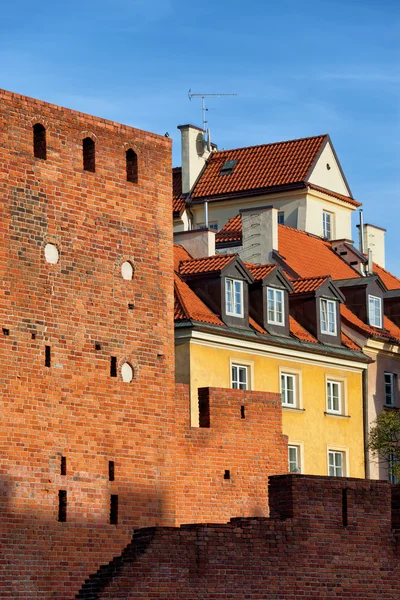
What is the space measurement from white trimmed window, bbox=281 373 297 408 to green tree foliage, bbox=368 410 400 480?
8.13 feet

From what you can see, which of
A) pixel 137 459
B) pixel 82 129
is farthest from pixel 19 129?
pixel 137 459

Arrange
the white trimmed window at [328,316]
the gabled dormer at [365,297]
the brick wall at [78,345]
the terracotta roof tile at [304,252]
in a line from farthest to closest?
the terracotta roof tile at [304,252]
the gabled dormer at [365,297]
the white trimmed window at [328,316]
the brick wall at [78,345]

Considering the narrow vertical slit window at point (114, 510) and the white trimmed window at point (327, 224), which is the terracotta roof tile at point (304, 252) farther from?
the narrow vertical slit window at point (114, 510)

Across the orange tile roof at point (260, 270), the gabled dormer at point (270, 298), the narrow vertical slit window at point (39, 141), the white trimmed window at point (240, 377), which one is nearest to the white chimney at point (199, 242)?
the orange tile roof at point (260, 270)

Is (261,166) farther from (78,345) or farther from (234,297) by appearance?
(78,345)

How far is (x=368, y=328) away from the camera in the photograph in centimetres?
5144

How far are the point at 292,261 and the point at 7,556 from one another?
23.4 meters

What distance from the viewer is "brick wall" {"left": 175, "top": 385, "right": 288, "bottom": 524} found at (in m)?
36.3

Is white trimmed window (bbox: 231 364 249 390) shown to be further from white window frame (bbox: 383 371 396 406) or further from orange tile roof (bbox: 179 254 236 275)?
white window frame (bbox: 383 371 396 406)

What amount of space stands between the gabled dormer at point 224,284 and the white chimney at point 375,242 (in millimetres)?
16050

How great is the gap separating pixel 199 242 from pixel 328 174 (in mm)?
11735

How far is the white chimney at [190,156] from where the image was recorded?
2366 inches

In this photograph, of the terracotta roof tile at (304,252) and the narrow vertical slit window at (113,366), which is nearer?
the narrow vertical slit window at (113,366)

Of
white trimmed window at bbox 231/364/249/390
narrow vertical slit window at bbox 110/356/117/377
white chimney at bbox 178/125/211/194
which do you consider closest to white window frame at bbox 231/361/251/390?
white trimmed window at bbox 231/364/249/390
